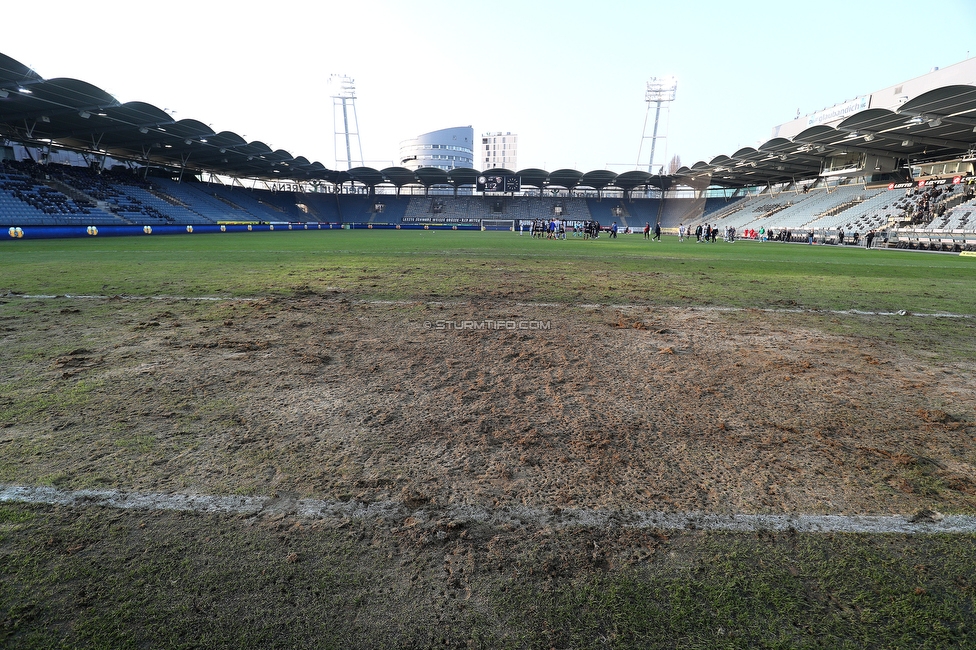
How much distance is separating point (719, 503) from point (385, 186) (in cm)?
7570

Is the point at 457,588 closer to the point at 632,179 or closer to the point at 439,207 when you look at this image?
the point at 632,179

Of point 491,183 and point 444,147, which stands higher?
point 444,147

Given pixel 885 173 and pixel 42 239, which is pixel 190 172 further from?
pixel 885 173

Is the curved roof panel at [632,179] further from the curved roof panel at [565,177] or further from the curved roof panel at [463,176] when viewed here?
the curved roof panel at [463,176]

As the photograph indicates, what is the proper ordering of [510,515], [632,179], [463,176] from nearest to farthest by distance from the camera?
[510,515], [463,176], [632,179]

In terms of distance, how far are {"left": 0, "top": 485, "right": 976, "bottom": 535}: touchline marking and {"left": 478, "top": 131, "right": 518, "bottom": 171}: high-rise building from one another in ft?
554

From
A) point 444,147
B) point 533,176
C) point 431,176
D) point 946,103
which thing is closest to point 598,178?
point 533,176

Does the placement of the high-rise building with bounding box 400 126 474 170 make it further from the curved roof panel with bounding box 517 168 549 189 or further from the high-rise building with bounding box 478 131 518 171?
the curved roof panel with bounding box 517 168 549 189

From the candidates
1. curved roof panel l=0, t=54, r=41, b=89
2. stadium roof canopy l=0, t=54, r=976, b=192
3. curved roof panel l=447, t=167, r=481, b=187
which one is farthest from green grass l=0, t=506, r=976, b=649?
curved roof panel l=447, t=167, r=481, b=187

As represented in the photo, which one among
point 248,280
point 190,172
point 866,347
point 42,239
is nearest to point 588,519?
point 866,347

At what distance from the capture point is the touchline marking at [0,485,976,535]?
1.96m

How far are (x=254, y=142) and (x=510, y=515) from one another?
50.9 m

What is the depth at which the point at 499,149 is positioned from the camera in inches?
6442

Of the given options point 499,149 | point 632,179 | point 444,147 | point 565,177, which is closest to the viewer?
point 565,177
